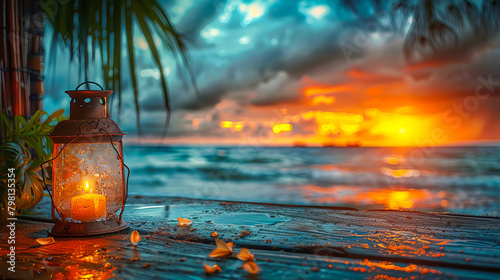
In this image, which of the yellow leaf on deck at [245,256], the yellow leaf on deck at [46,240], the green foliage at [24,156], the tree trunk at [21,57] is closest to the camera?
the yellow leaf on deck at [245,256]

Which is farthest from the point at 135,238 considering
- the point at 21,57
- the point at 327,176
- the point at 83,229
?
the point at 327,176

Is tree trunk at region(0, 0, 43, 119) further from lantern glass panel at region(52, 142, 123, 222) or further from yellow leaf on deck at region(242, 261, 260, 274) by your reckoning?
yellow leaf on deck at region(242, 261, 260, 274)

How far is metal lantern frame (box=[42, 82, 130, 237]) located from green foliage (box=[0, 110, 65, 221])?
329 mm

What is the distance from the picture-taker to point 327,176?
12.3 metres

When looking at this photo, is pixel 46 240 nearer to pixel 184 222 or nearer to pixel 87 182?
pixel 87 182

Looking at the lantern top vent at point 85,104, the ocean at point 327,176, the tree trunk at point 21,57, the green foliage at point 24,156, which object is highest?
the tree trunk at point 21,57

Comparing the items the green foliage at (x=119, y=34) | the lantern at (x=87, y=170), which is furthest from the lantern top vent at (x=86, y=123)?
the green foliage at (x=119, y=34)

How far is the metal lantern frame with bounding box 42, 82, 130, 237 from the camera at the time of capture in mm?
1600

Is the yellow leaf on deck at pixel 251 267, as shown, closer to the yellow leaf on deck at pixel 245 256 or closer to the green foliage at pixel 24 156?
the yellow leaf on deck at pixel 245 256

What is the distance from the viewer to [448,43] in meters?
1.40

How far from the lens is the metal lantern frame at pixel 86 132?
1.60 meters

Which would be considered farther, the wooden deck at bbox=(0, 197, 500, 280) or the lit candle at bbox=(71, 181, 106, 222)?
the lit candle at bbox=(71, 181, 106, 222)

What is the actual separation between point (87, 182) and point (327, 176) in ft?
36.2

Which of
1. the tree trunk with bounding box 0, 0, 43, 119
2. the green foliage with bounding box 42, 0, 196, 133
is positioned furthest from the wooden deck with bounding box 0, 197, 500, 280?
the tree trunk with bounding box 0, 0, 43, 119
